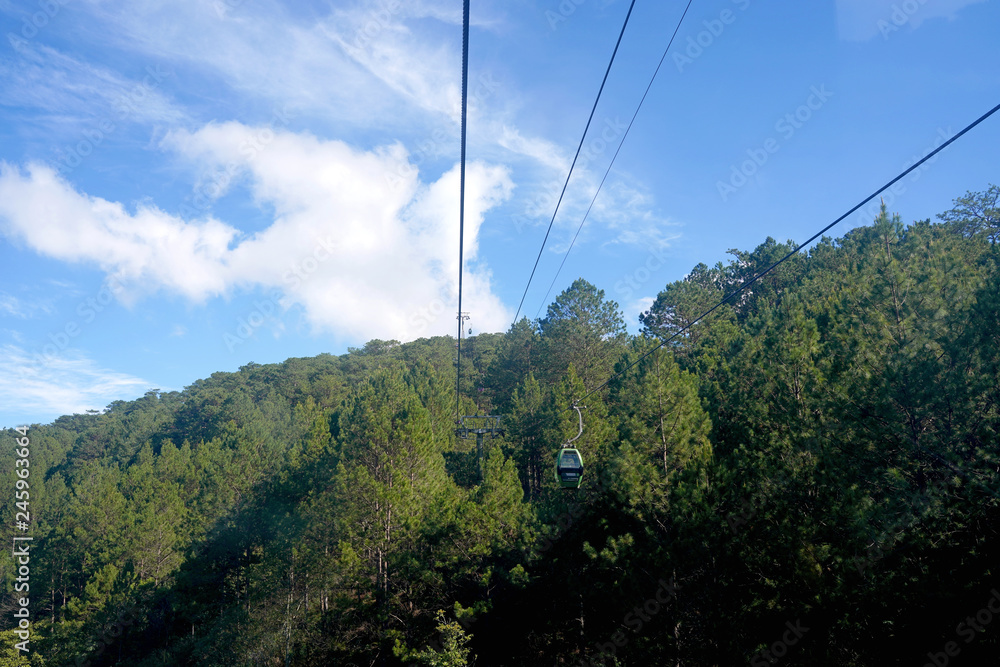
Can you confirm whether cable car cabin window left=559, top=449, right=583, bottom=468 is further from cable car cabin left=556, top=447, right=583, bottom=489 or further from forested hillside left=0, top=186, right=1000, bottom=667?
forested hillside left=0, top=186, right=1000, bottom=667

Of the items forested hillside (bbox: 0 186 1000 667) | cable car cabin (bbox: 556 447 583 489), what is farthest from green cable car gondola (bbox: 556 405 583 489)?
forested hillside (bbox: 0 186 1000 667)

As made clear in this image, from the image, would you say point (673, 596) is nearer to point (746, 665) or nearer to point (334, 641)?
point (746, 665)

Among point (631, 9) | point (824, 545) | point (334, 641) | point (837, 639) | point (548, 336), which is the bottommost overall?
point (334, 641)

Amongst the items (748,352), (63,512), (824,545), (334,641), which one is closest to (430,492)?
(334,641)

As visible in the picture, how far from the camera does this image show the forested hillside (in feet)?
44.8

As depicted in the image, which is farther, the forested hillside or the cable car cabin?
the cable car cabin

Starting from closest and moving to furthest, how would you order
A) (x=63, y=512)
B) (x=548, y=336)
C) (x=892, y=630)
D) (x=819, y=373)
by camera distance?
(x=892, y=630)
(x=819, y=373)
(x=548, y=336)
(x=63, y=512)

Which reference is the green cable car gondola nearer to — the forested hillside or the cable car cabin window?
the cable car cabin window

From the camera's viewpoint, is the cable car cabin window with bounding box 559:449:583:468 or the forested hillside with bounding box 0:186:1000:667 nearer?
the forested hillside with bounding box 0:186:1000:667

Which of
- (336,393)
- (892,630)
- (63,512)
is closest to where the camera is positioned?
(892,630)

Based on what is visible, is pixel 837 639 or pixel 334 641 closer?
pixel 837 639

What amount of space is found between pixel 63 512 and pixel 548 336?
52281 mm

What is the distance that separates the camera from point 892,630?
14.2 m

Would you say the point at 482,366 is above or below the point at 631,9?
above
